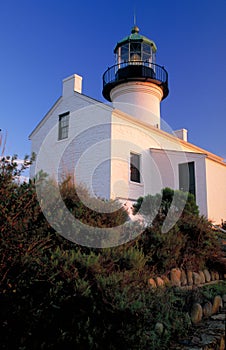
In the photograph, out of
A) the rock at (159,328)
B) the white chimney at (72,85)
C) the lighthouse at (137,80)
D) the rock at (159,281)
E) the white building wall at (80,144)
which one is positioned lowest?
the rock at (159,328)

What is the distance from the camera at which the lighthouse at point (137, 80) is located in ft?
54.7

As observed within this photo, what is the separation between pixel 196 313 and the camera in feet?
12.8

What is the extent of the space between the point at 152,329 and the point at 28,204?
70.6 inches

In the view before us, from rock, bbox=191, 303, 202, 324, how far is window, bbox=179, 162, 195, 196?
33.0 feet

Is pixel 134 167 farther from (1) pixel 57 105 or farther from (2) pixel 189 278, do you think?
(2) pixel 189 278

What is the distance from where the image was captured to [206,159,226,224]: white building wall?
13422mm

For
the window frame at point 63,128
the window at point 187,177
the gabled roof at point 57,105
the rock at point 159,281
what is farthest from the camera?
the window frame at point 63,128

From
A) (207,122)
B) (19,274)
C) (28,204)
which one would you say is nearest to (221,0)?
(207,122)

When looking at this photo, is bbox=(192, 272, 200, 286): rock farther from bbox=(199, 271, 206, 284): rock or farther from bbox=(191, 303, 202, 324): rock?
bbox=(191, 303, 202, 324): rock

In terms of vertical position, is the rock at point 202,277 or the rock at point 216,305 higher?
the rock at point 202,277

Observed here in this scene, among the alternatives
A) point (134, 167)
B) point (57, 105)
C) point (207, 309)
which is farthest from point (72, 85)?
point (207, 309)

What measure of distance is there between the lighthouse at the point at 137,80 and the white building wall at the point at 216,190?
403cm

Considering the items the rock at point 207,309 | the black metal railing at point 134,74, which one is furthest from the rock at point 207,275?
the black metal railing at point 134,74

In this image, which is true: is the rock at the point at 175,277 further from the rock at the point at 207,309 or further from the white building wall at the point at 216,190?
the white building wall at the point at 216,190
